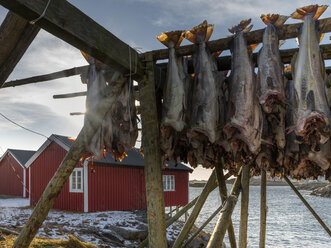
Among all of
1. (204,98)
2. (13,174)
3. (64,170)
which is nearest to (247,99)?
(204,98)

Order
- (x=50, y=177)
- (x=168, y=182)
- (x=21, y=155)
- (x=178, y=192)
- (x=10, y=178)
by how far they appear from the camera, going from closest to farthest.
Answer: (x=50, y=177) → (x=168, y=182) → (x=178, y=192) → (x=10, y=178) → (x=21, y=155)

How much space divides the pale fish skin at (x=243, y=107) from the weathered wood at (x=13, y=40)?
1.85 meters

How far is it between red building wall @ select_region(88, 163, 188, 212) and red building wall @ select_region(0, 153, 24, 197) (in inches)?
460

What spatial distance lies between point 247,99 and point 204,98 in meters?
0.37

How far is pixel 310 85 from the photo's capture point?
2887mm

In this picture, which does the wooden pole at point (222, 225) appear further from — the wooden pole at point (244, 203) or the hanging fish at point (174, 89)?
the hanging fish at point (174, 89)

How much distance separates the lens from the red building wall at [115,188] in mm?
21094

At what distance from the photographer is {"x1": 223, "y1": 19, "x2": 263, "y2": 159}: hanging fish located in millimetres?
2984

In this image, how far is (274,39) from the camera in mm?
3062

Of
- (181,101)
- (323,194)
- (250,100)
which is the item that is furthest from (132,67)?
(323,194)

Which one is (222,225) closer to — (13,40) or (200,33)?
(200,33)

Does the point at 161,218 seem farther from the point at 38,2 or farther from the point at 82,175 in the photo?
the point at 82,175

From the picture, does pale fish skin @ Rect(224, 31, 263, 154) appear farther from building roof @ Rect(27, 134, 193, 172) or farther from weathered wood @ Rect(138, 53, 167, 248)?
building roof @ Rect(27, 134, 193, 172)

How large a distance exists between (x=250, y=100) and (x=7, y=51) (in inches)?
88.2
